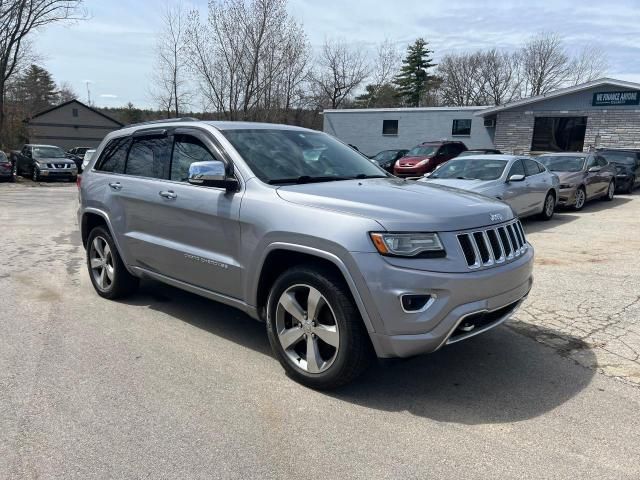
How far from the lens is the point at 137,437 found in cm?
304

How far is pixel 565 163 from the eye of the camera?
14.3m

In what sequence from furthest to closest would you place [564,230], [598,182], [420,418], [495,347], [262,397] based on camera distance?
[598,182] < [564,230] < [495,347] < [262,397] < [420,418]

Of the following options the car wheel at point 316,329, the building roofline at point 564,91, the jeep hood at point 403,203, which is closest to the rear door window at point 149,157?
the jeep hood at point 403,203

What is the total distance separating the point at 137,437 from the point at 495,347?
289cm

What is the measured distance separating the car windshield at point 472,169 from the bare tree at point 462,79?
53.2 metres

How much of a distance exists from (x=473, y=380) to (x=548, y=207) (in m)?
9.09

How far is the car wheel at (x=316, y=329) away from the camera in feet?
11.0

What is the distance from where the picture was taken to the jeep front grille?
3344mm

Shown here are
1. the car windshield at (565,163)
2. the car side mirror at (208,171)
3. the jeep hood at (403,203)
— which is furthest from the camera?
the car windshield at (565,163)

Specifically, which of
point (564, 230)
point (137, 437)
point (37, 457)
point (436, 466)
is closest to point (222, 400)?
point (137, 437)

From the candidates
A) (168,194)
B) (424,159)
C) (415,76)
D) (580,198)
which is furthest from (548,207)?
(415,76)

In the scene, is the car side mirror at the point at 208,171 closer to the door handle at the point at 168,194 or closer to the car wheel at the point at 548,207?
the door handle at the point at 168,194

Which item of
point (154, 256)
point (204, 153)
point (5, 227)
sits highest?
point (204, 153)

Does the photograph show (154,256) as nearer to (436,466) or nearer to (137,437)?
(137,437)
